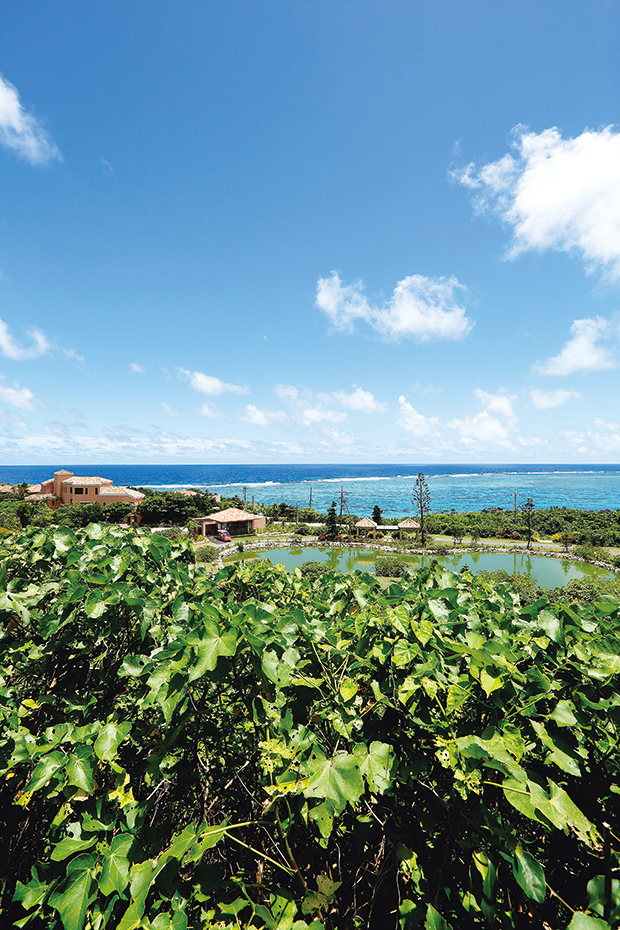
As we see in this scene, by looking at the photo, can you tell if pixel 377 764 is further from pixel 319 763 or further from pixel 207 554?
pixel 207 554

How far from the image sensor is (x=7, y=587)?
5.93 ft

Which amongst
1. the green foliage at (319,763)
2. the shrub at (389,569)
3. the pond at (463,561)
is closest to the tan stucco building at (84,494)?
the pond at (463,561)

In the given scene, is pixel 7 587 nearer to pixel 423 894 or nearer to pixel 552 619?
pixel 423 894

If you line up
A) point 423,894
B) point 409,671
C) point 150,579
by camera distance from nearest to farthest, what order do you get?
point 423,894, point 409,671, point 150,579

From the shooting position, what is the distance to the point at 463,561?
26562 mm

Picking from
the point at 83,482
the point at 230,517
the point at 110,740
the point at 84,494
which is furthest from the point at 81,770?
the point at 83,482

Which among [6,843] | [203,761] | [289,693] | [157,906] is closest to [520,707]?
[289,693]

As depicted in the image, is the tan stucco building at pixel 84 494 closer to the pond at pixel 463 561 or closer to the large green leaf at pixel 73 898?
the pond at pixel 463 561

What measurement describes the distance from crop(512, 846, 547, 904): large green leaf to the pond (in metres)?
22.1

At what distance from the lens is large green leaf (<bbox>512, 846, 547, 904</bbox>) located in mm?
934

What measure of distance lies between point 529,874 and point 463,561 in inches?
1105

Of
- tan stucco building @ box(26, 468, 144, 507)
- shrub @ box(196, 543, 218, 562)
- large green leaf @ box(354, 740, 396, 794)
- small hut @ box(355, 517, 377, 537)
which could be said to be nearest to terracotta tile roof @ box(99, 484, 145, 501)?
tan stucco building @ box(26, 468, 144, 507)

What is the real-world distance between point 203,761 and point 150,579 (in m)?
0.88

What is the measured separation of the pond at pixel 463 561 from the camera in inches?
918
